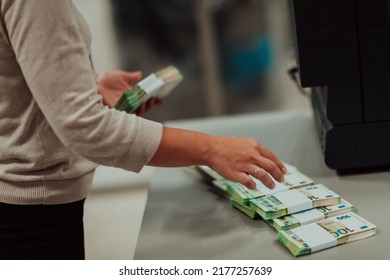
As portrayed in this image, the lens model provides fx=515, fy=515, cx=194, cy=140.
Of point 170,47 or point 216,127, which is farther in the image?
point 170,47

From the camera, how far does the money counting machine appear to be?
84 cm

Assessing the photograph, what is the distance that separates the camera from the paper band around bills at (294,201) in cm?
75

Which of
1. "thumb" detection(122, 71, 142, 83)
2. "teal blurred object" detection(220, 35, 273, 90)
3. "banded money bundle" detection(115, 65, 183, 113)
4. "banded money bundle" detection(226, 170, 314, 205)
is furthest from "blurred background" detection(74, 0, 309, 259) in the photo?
"banded money bundle" detection(226, 170, 314, 205)

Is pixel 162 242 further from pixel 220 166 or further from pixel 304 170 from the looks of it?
pixel 304 170

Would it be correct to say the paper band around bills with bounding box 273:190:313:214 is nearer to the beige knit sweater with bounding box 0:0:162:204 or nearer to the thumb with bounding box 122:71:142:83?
the beige knit sweater with bounding box 0:0:162:204

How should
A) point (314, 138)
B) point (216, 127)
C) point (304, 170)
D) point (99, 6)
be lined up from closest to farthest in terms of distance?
point (304, 170) → point (314, 138) → point (216, 127) → point (99, 6)

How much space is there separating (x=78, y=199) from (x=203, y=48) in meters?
2.10

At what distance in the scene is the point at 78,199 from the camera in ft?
2.71

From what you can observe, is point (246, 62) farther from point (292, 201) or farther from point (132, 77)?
point (292, 201)

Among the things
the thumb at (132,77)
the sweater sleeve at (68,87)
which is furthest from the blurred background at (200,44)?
the sweater sleeve at (68,87)

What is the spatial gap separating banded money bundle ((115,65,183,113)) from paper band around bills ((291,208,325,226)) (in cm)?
37

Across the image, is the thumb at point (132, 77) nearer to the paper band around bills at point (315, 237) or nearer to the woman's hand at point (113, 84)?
the woman's hand at point (113, 84)

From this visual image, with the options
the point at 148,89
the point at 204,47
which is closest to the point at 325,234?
the point at 148,89
